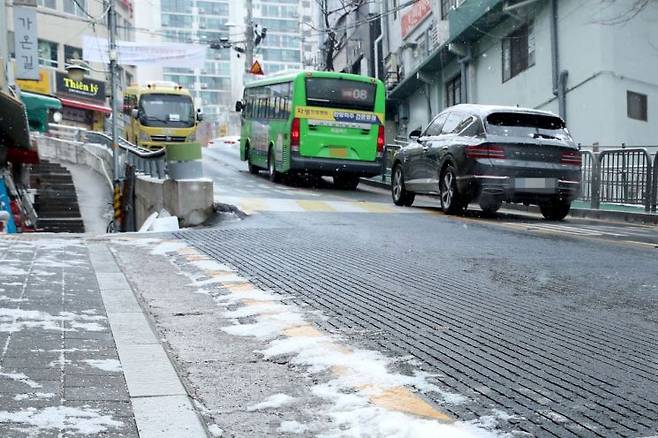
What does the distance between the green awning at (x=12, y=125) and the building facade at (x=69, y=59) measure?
25.9 meters

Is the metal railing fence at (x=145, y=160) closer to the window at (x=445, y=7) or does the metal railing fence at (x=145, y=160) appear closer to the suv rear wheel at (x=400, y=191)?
the suv rear wheel at (x=400, y=191)

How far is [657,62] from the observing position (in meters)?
18.8

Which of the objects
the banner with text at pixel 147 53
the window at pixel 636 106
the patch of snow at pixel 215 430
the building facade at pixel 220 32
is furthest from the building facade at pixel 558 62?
the building facade at pixel 220 32

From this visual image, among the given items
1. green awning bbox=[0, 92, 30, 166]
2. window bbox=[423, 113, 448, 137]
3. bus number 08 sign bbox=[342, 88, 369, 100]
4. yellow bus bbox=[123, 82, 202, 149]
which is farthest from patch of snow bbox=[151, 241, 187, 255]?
yellow bus bbox=[123, 82, 202, 149]

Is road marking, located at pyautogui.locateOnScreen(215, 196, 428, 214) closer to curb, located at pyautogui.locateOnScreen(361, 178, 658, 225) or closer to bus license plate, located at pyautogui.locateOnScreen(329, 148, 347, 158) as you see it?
curb, located at pyautogui.locateOnScreen(361, 178, 658, 225)

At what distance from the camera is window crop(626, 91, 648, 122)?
60.6ft

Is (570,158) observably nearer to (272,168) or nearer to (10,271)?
(10,271)

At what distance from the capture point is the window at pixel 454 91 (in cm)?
2922

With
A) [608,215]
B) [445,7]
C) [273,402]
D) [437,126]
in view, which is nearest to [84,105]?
[445,7]

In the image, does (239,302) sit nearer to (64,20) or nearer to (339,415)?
(339,415)

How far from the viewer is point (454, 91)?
30000 millimetres

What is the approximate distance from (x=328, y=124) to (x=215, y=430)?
17424 millimetres

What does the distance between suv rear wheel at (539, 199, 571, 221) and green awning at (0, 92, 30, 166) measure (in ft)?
34.6

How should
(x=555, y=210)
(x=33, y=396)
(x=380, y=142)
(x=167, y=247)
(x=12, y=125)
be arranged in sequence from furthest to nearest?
(x=380, y=142), (x=12, y=125), (x=555, y=210), (x=167, y=247), (x=33, y=396)
